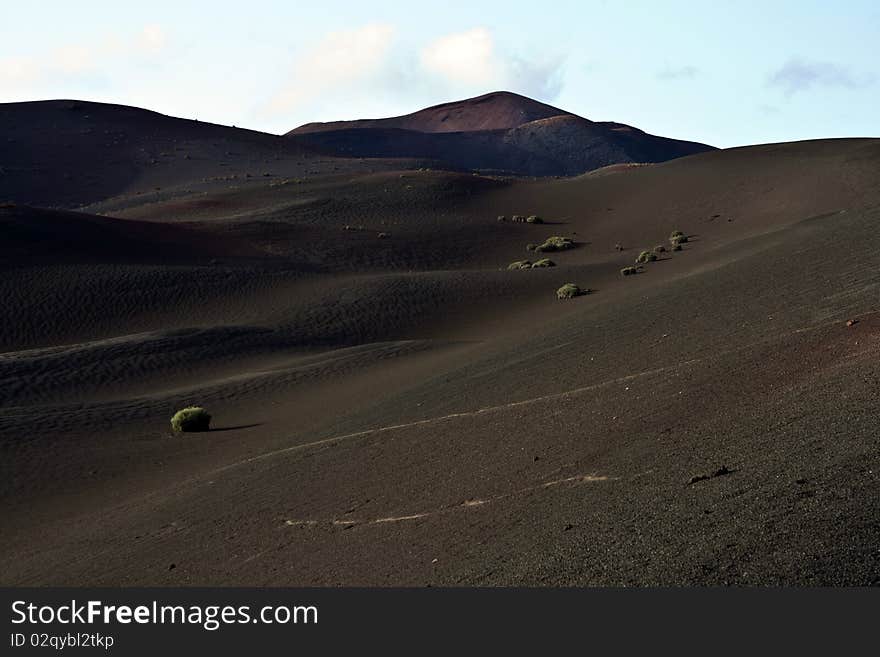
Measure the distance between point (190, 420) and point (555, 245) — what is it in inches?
1409

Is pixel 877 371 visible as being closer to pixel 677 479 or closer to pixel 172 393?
pixel 677 479

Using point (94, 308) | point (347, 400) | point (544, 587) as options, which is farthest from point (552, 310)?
point (544, 587)

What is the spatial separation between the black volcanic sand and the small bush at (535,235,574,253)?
1208mm

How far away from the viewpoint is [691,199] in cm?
6656

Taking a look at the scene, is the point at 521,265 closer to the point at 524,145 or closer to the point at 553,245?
the point at 553,245

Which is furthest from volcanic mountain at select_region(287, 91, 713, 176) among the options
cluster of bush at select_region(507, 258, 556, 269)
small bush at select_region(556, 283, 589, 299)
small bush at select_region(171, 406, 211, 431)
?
small bush at select_region(171, 406, 211, 431)

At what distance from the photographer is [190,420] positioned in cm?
2664

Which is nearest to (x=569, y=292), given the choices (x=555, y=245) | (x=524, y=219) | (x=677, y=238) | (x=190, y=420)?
(x=677, y=238)

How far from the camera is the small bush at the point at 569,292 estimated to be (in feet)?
145

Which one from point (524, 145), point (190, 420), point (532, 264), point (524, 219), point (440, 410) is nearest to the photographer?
point (440, 410)

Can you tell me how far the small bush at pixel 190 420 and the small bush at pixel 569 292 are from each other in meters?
20.4

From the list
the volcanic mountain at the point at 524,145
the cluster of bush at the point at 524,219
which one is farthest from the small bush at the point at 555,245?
the volcanic mountain at the point at 524,145

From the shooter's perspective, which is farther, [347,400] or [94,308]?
[94,308]

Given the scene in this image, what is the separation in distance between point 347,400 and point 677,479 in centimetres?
1578
